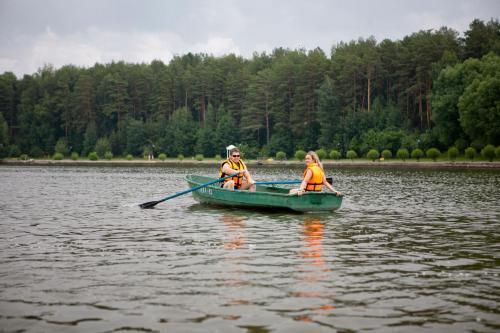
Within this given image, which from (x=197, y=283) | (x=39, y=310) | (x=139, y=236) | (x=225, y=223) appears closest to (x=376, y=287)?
(x=197, y=283)

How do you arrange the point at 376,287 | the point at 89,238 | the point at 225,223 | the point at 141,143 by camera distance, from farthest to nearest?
the point at 141,143 → the point at 225,223 → the point at 89,238 → the point at 376,287

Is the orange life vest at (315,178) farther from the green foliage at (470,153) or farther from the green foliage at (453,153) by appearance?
the green foliage at (453,153)

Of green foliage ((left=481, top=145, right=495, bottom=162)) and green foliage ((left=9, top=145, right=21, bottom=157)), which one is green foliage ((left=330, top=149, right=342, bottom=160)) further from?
green foliage ((left=9, top=145, right=21, bottom=157))

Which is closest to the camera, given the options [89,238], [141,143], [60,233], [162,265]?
[162,265]

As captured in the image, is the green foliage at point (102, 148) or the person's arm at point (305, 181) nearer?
the person's arm at point (305, 181)

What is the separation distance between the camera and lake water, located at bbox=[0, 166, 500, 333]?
26.4ft

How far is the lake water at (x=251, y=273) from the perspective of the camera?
8.05m

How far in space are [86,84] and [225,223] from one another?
4980 inches

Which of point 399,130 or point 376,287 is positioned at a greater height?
point 399,130

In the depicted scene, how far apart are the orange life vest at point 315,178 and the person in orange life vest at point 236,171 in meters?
2.72

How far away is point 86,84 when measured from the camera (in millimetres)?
137000

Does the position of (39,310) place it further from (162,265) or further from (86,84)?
(86,84)

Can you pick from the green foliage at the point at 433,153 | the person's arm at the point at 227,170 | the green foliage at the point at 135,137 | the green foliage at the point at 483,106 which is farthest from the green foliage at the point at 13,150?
the person's arm at the point at 227,170

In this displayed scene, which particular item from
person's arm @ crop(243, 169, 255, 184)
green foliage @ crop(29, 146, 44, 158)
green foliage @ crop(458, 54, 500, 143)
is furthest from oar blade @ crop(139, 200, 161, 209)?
green foliage @ crop(29, 146, 44, 158)
